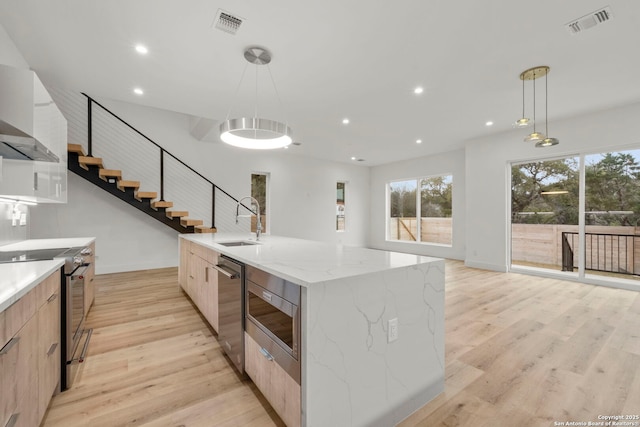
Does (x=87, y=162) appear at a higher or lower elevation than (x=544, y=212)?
higher

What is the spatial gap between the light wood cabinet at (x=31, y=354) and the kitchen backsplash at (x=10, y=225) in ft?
5.11

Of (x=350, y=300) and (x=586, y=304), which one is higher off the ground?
(x=350, y=300)

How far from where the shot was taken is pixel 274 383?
155 centimetres

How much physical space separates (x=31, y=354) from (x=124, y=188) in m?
4.25

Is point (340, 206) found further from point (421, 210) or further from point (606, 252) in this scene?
point (606, 252)

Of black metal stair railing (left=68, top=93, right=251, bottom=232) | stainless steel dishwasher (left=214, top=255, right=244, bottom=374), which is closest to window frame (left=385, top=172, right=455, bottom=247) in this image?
black metal stair railing (left=68, top=93, right=251, bottom=232)

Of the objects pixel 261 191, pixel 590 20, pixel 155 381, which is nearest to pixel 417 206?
pixel 261 191

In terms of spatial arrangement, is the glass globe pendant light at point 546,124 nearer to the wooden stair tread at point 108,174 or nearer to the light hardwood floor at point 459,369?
the light hardwood floor at point 459,369

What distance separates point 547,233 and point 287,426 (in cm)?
587

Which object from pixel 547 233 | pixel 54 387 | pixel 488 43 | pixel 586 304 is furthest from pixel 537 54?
pixel 54 387

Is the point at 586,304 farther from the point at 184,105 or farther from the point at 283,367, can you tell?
the point at 184,105

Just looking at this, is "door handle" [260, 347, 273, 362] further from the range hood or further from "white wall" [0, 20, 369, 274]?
"white wall" [0, 20, 369, 274]

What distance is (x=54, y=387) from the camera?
5.57 feet

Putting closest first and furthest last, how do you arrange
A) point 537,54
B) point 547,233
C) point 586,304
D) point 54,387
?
point 54,387 → point 537,54 → point 586,304 → point 547,233
